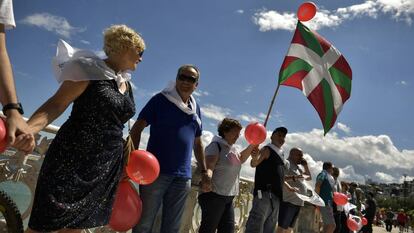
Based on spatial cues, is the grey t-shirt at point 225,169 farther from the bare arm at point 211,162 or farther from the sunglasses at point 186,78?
the sunglasses at point 186,78

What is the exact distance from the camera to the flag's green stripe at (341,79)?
6.90 m

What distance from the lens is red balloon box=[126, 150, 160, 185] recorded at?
2861mm

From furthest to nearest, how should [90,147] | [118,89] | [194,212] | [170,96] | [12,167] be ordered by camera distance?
[194,212], [170,96], [12,167], [118,89], [90,147]

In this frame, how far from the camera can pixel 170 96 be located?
3.62 metres

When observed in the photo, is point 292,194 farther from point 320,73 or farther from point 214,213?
point 214,213

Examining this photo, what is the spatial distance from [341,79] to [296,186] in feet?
6.56

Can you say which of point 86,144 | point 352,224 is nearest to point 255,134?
point 86,144

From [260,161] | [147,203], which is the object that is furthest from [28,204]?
[260,161]

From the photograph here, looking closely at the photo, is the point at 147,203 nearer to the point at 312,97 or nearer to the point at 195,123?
the point at 195,123

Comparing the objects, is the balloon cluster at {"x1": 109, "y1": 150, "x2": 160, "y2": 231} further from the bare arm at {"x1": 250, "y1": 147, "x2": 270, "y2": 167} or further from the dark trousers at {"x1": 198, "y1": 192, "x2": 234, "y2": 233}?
the bare arm at {"x1": 250, "y1": 147, "x2": 270, "y2": 167}

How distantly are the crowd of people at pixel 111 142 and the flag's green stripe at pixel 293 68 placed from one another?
5.49 ft

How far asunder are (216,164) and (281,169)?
1241mm

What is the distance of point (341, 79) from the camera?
273 inches

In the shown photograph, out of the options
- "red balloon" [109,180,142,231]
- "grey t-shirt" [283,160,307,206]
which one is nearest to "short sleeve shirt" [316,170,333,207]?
"grey t-shirt" [283,160,307,206]
